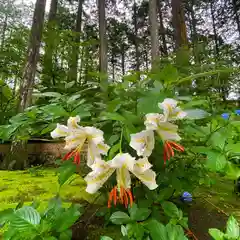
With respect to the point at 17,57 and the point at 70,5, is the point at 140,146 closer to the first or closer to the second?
the point at 17,57

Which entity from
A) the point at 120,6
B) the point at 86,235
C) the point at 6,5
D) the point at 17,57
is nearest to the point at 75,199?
the point at 86,235

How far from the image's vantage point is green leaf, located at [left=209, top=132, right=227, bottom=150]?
2.24 ft

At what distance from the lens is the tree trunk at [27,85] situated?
3543 mm

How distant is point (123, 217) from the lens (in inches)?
28.3

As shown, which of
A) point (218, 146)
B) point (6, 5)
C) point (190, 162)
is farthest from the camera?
point (6, 5)

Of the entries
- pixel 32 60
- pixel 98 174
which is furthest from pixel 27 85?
pixel 98 174

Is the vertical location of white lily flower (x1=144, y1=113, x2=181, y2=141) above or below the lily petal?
above

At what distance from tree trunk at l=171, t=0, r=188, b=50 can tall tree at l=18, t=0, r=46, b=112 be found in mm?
2460

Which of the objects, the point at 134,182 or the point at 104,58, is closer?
the point at 134,182

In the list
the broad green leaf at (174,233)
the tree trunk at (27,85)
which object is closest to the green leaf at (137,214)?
the broad green leaf at (174,233)

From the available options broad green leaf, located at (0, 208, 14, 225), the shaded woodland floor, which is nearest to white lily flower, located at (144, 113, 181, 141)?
broad green leaf, located at (0, 208, 14, 225)

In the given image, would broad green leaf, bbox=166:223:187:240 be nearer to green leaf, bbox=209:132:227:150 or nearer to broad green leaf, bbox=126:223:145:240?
broad green leaf, bbox=126:223:145:240

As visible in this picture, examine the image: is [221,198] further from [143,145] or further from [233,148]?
[143,145]

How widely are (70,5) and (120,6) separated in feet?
8.52
